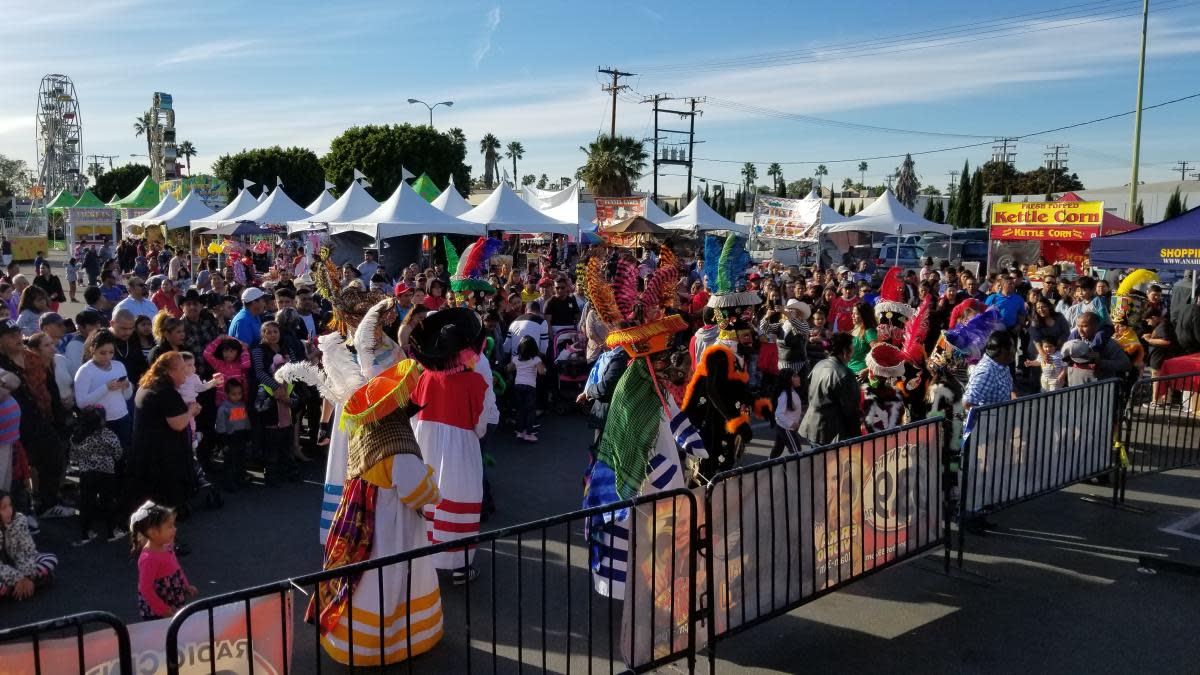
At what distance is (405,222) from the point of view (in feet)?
59.2

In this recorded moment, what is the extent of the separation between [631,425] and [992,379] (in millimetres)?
3319

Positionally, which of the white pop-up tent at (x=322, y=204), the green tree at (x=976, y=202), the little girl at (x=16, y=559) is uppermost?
the green tree at (x=976, y=202)

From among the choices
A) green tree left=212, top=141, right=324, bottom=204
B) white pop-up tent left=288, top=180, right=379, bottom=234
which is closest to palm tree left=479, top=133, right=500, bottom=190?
green tree left=212, top=141, right=324, bottom=204

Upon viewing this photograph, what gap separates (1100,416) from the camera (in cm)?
690

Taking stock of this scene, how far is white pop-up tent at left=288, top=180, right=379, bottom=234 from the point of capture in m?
19.6

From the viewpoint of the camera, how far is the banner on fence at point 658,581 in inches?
154

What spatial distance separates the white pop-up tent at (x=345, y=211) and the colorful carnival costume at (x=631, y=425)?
15.5 m

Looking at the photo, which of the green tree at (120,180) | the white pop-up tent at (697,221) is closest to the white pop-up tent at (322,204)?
the white pop-up tent at (697,221)

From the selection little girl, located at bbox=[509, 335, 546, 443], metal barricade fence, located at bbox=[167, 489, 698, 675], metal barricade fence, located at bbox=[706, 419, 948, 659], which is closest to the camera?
metal barricade fence, located at bbox=[167, 489, 698, 675]

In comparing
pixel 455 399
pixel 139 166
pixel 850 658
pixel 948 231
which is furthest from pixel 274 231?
pixel 139 166

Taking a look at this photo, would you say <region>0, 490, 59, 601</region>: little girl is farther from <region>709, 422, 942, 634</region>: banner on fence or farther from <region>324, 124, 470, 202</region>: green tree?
<region>324, 124, 470, 202</region>: green tree

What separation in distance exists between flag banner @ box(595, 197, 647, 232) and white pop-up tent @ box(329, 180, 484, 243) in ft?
22.1

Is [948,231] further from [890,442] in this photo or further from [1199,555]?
[890,442]

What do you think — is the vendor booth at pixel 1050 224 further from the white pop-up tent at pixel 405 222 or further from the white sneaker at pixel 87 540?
the white sneaker at pixel 87 540
